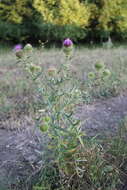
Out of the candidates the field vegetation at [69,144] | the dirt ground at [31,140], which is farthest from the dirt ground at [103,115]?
the field vegetation at [69,144]

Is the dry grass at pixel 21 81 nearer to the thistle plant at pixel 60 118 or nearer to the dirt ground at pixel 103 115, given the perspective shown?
the thistle plant at pixel 60 118

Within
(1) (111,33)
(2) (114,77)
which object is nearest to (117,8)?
Result: (1) (111,33)

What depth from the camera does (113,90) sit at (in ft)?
11.8

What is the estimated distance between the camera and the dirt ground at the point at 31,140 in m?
2.04

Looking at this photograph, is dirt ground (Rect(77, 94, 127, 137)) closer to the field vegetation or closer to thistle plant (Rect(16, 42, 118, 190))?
the field vegetation

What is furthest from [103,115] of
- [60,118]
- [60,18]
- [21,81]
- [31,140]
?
[60,18]

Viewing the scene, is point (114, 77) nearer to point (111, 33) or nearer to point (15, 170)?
point (15, 170)

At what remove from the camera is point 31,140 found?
8.07 feet

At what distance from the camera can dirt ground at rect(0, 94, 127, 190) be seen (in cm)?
204

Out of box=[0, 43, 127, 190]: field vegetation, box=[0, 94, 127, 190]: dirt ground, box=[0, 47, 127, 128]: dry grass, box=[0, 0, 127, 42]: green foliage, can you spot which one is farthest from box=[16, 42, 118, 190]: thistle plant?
box=[0, 0, 127, 42]: green foliage

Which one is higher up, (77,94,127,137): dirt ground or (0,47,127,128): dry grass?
(77,94,127,137): dirt ground

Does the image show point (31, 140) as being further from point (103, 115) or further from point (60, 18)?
point (60, 18)

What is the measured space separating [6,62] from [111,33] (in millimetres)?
5580

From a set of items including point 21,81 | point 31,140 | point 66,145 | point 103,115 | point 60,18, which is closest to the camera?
point 66,145
